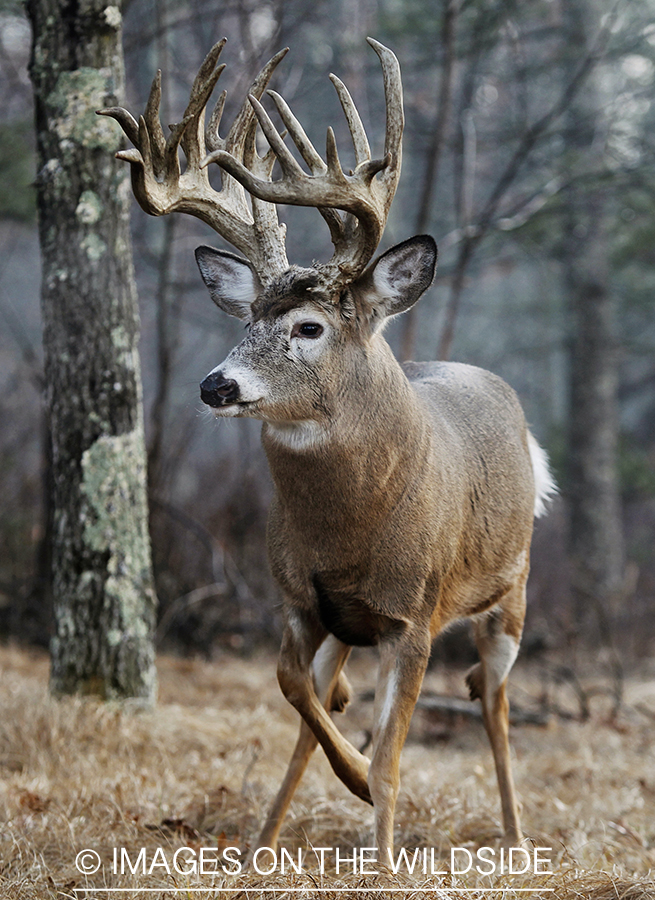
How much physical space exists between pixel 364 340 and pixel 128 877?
6.68 ft

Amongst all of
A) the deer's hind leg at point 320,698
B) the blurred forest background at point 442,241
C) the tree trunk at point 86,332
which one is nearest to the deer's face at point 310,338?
the deer's hind leg at point 320,698

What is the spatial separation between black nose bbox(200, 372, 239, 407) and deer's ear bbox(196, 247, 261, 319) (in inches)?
28.0

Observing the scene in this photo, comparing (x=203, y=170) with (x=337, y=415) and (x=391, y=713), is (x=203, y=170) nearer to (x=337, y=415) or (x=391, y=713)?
(x=337, y=415)

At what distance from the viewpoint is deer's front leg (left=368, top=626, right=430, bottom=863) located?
3250 mm

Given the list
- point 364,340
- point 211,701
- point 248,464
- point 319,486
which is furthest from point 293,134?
point 248,464

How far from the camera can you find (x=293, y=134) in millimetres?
3285

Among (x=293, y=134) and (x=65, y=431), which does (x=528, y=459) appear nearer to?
(x=293, y=134)

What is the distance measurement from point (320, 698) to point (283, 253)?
1817 millimetres

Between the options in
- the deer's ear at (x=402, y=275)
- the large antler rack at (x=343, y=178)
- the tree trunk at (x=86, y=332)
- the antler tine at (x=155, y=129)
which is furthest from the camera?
the tree trunk at (x=86, y=332)

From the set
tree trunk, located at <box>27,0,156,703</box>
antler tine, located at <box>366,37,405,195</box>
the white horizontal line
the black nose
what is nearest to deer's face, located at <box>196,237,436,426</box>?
the black nose

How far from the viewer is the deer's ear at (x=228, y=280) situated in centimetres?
378

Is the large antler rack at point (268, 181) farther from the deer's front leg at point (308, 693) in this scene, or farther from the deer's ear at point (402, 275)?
the deer's front leg at point (308, 693)

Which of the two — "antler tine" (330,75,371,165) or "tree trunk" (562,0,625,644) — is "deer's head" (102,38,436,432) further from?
"tree trunk" (562,0,625,644)

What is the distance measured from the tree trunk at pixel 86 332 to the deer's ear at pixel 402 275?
196cm
